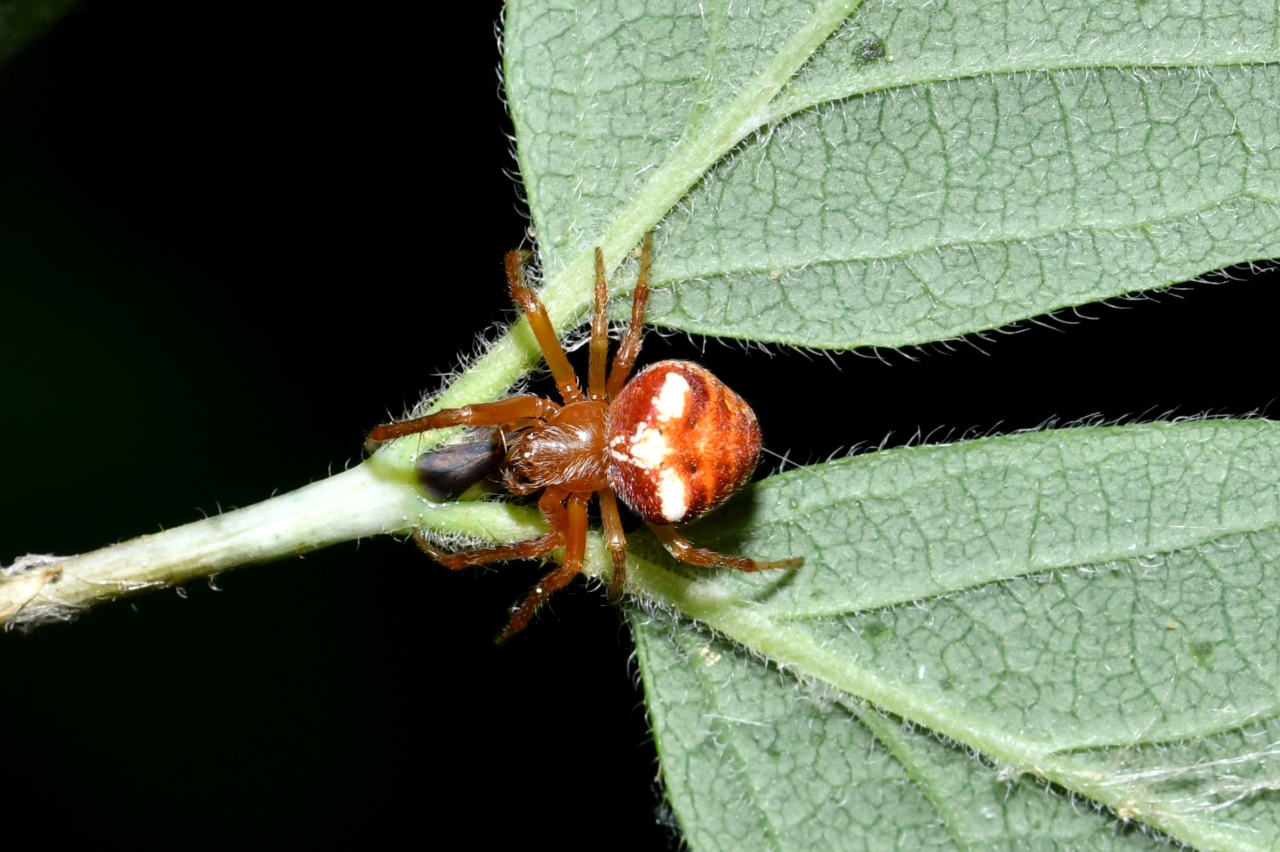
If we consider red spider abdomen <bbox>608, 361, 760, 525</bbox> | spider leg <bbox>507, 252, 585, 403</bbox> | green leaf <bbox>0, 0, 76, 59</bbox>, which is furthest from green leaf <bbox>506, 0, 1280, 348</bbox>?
green leaf <bbox>0, 0, 76, 59</bbox>

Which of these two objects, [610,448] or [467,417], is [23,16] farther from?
[610,448]

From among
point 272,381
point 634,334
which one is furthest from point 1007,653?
point 272,381

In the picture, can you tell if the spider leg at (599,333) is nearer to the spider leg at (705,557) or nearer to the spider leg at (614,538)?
the spider leg at (614,538)

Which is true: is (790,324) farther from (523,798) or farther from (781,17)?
(523,798)

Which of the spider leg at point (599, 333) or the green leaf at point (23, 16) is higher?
the green leaf at point (23, 16)

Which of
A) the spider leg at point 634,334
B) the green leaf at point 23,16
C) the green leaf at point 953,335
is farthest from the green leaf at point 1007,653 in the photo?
the green leaf at point 23,16

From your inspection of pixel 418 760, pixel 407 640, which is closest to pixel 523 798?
pixel 418 760
